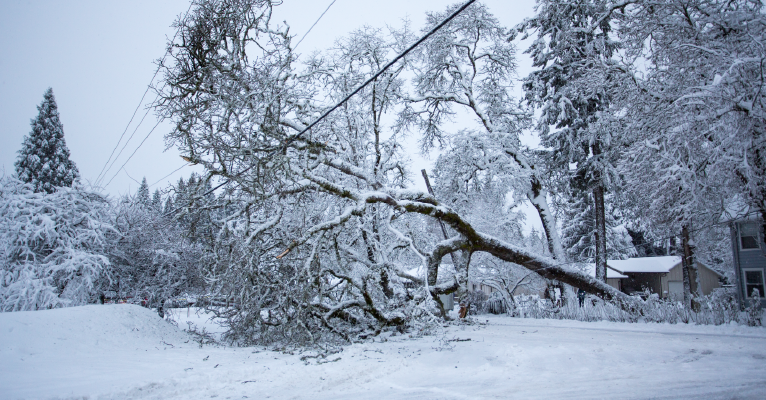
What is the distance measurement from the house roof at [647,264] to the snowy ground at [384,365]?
24545 mm

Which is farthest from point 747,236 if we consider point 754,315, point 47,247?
point 47,247

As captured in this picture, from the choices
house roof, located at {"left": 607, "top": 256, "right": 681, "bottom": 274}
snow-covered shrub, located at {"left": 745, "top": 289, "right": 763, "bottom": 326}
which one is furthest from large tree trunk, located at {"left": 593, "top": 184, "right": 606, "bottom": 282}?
house roof, located at {"left": 607, "top": 256, "right": 681, "bottom": 274}

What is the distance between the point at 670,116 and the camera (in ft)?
28.8

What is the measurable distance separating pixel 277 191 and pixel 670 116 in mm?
9069

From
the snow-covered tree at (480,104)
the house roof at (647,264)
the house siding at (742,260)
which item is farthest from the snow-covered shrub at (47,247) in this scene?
the house roof at (647,264)

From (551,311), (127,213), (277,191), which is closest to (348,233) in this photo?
(277,191)

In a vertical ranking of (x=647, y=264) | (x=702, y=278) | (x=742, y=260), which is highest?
(x=647, y=264)

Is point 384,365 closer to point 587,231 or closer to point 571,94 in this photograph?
point 571,94

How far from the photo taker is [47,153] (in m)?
24.1

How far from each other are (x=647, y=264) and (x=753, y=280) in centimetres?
1540

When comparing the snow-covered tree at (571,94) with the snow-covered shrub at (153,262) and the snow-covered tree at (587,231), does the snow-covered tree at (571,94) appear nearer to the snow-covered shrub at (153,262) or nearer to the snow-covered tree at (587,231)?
the snow-covered tree at (587,231)

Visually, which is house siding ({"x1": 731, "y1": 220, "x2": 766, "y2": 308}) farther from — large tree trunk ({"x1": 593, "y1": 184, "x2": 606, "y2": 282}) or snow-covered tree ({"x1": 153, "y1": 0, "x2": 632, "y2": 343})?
snow-covered tree ({"x1": 153, "y1": 0, "x2": 632, "y2": 343})

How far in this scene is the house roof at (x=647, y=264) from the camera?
28.3 m

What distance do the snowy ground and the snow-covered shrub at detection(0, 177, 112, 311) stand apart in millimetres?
4971
